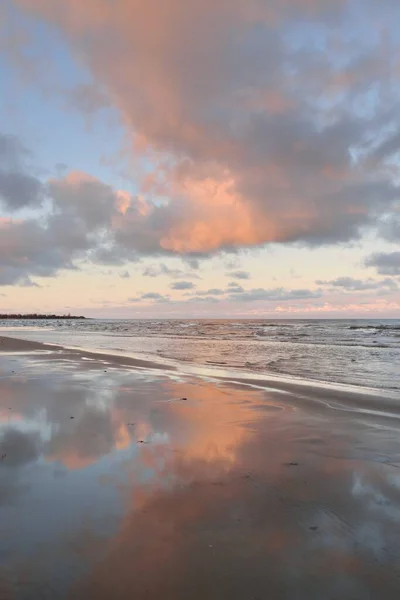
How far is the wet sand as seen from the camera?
278 centimetres

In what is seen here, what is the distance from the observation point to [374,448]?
5.73 meters

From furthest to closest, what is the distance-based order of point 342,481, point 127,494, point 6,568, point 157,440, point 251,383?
point 251,383 < point 157,440 < point 342,481 < point 127,494 < point 6,568

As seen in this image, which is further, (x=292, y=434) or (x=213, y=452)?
(x=292, y=434)

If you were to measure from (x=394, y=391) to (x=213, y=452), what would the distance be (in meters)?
7.16

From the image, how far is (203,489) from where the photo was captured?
4207 millimetres

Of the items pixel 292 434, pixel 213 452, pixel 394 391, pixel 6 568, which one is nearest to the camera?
pixel 6 568

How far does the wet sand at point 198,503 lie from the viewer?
2775 mm

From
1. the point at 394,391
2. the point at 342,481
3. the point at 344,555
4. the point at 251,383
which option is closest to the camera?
the point at 344,555

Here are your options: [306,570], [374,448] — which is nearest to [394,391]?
[374,448]

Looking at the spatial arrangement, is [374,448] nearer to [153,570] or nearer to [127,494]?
[127,494]

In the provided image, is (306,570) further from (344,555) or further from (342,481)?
(342,481)

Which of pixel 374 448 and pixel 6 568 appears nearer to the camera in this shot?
pixel 6 568

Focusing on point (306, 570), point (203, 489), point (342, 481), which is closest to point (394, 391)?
point (342, 481)

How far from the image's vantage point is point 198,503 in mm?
3893
